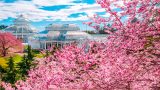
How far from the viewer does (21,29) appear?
15400 centimetres

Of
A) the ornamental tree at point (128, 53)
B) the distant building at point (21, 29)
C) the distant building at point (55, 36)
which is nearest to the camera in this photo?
the ornamental tree at point (128, 53)

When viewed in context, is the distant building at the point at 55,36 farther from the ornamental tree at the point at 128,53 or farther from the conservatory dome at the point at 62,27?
the ornamental tree at the point at 128,53

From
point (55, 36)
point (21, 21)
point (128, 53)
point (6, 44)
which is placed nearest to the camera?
point (128, 53)

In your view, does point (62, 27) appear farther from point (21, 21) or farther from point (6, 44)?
point (6, 44)

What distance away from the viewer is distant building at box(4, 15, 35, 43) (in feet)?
498

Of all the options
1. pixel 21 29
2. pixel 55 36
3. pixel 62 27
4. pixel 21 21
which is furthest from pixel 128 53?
pixel 21 21

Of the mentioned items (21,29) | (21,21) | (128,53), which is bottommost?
(21,29)

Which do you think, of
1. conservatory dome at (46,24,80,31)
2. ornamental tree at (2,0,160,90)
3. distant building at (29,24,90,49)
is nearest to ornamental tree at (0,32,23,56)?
distant building at (29,24,90,49)

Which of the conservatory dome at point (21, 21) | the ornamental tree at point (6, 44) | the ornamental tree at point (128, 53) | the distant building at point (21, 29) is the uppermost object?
the ornamental tree at point (128, 53)

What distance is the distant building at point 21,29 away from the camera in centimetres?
15175

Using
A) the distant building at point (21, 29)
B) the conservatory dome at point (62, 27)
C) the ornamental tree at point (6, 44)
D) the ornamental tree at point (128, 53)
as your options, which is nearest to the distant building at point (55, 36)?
the conservatory dome at point (62, 27)

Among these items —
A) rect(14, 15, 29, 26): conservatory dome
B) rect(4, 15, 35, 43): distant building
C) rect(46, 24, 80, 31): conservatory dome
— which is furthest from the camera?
rect(14, 15, 29, 26): conservatory dome

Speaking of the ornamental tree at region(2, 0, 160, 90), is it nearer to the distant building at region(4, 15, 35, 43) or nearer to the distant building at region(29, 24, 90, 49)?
the distant building at region(29, 24, 90, 49)

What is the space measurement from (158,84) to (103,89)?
133 cm
